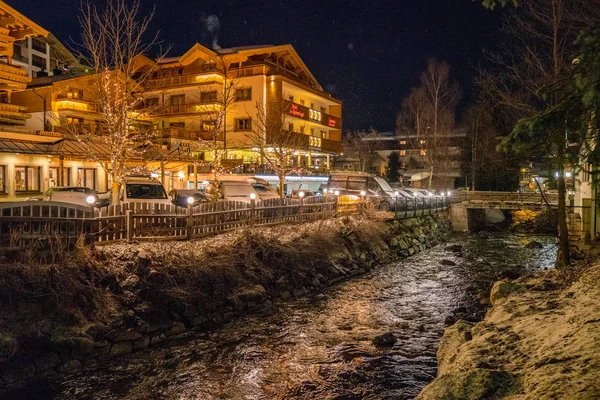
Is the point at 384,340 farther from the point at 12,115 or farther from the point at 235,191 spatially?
the point at 12,115

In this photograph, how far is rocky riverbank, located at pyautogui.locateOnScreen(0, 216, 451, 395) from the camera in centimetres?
912

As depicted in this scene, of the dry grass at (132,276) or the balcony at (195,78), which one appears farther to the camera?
the balcony at (195,78)

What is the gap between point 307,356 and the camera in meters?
9.92

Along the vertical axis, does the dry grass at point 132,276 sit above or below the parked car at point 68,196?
below

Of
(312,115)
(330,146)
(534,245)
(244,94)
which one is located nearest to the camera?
(534,245)

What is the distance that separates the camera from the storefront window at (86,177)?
35.3 m

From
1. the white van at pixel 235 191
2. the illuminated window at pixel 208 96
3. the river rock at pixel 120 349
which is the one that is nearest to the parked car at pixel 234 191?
the white van at pixel 235 191

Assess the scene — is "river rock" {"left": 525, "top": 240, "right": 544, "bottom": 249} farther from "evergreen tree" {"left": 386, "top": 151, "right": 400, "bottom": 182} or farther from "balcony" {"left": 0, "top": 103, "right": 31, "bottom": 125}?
"evergreen tree" {"left": 386, "top": 151, "right": 400, "bottom": 182}

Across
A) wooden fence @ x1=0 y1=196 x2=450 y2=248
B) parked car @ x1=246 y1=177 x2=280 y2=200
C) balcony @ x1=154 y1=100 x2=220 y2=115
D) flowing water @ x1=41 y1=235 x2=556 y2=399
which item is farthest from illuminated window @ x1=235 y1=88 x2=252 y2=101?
flowing water @ x1=41 y1=235 x2=556 y2=399

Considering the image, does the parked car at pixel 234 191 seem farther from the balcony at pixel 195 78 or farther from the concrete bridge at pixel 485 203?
the balcony at pixel 195 78

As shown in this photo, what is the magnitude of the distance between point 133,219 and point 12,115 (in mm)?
25763

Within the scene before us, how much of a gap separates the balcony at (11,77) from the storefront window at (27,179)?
5.89 m

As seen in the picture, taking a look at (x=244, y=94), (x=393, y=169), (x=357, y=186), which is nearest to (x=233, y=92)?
(x=244, y=94)

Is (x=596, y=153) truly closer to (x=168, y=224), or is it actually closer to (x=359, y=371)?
(x=359, y=371)
